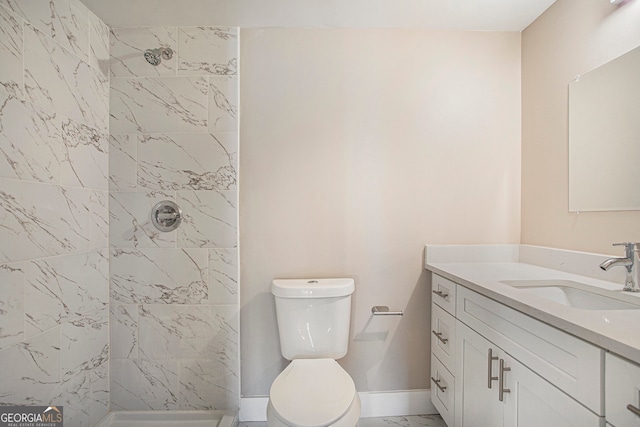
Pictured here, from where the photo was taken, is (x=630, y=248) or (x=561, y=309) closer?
(x=561, y=309)

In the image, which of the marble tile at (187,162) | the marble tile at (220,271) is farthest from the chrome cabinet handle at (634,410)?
the marble tile at (187,162)

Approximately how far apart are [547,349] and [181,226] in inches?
67.9

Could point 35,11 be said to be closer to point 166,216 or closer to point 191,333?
point 166,216

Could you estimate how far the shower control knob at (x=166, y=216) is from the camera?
1.76 m

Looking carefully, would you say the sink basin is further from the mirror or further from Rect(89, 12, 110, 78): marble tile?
Rect(89, 12, 110, 78): marble tile

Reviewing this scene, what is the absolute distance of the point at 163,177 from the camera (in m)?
1.77

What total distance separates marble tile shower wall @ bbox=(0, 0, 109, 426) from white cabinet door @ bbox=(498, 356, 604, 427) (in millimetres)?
1829

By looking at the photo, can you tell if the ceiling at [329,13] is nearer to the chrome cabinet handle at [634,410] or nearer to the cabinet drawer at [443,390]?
the chrome cabinet handle at [634,410]

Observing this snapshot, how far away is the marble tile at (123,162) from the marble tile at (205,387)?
3.50ft

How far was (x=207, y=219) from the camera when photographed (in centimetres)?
177

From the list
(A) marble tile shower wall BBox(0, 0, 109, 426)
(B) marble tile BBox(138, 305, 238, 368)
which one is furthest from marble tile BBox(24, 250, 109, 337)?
(B) marble tile BBox(138, 305, 238, 368)

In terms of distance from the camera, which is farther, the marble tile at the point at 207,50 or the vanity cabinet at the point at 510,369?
the marble tile at the point at 207,50

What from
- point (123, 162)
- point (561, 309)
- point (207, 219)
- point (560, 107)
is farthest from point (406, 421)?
point (123, 162)

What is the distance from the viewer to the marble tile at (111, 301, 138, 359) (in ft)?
5.78
